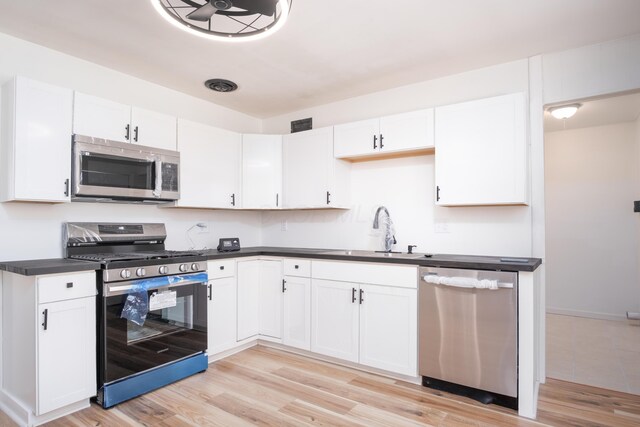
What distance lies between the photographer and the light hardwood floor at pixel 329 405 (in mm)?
2258

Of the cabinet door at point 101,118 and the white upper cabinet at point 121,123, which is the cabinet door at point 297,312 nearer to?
the white upper cabinet at point 121,123

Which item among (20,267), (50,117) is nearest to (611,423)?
(20,267)

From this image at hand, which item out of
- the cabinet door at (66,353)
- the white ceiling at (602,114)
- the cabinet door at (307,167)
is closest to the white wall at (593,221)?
the white ceiling at (602,114)

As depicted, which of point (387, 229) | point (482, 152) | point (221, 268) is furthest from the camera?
point (387, 229)

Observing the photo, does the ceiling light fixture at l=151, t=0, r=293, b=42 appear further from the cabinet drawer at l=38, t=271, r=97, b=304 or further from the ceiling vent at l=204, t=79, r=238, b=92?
the cabinet drawer at l=38, t=271, r=97, b=304

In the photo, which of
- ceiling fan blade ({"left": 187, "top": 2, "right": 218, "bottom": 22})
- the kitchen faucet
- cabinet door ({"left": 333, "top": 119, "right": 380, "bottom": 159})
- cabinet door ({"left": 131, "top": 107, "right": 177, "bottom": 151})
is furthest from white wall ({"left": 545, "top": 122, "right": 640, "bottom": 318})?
ceiling fan blade ({"left": 187, "top": 2, "right": 218, "bottom": 22})

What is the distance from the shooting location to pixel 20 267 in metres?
2.20

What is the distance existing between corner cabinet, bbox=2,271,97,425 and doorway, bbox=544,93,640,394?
14.3ft

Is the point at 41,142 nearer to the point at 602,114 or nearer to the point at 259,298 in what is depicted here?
the point at 259,298

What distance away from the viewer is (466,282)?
8.21ft

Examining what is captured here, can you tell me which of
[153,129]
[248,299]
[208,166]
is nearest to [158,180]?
[153,129]

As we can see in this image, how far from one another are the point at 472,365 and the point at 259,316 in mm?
1940

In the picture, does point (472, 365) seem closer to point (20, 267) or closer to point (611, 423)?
point (611, 423)

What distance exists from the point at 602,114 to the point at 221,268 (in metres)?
4.59
